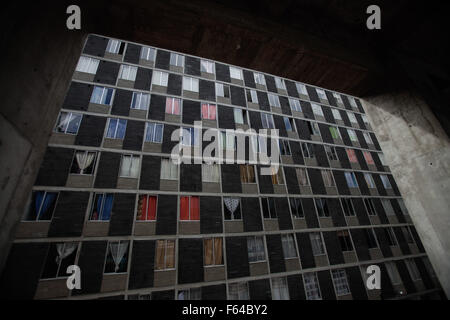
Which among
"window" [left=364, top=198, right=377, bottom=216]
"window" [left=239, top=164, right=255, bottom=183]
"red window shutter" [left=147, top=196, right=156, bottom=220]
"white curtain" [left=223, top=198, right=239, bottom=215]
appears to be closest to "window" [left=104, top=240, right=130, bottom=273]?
"red window shutter" [left=147, top=196, right=156, bottom=220]

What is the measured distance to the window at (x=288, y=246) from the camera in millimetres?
12777

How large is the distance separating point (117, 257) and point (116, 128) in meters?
7.40

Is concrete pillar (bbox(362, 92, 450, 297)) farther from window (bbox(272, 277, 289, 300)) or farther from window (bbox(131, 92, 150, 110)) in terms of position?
window (bbox(131, 92, 150, 110))

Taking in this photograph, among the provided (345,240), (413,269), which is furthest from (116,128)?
(413,269)

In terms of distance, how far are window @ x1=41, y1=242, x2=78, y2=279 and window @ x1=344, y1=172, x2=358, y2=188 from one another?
19.9 metres

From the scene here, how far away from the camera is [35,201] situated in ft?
31.2

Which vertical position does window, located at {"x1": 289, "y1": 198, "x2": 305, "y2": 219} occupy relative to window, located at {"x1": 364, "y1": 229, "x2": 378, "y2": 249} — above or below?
above

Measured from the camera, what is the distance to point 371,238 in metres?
15.8

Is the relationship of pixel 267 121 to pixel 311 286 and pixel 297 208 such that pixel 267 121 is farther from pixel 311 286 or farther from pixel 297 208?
Answer: pixel 311 286

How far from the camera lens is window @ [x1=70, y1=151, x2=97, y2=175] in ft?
35.2

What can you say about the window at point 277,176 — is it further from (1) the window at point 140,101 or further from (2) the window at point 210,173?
(1) the window at point 140,101

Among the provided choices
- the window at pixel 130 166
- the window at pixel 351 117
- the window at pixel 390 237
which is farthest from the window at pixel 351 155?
the window at pixel 130 166

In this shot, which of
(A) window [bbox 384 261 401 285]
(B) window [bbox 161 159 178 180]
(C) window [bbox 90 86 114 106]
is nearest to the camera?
(B) window [bbox 161 159 178 180]
